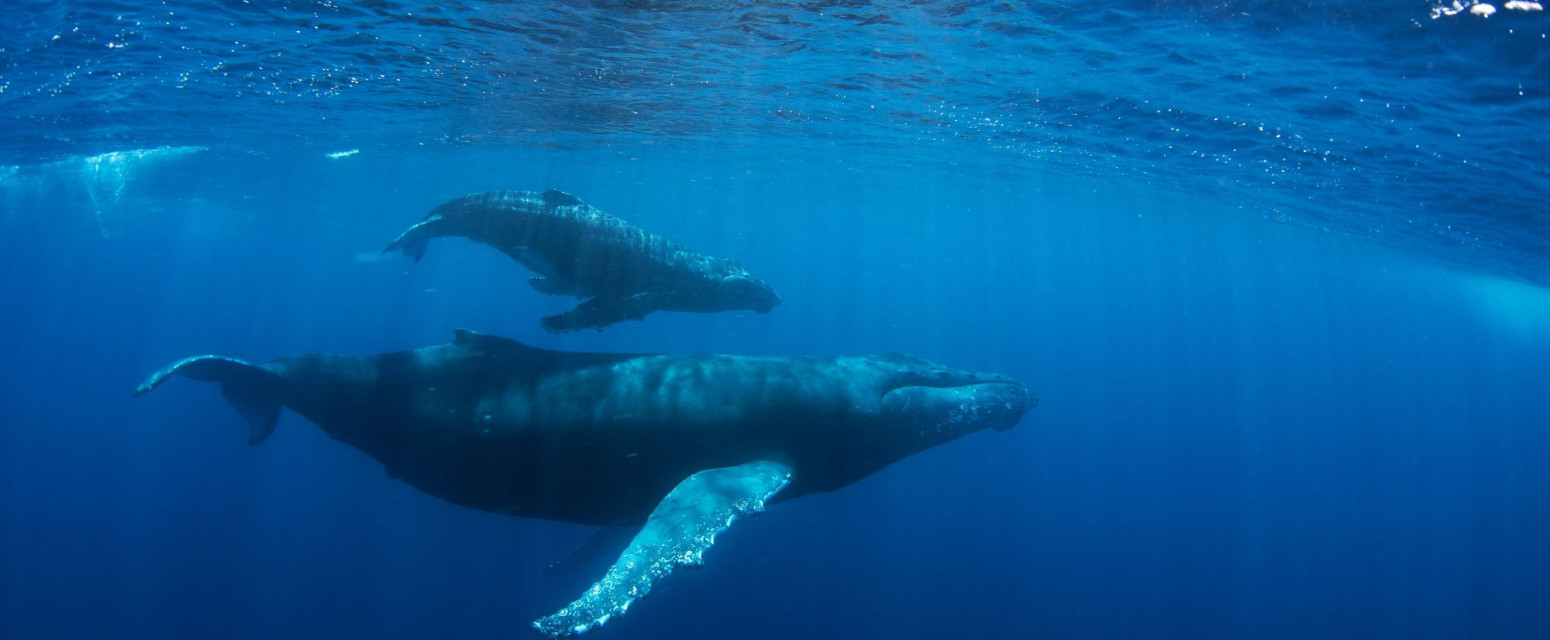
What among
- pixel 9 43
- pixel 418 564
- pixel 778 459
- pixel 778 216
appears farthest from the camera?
pixel 778 216

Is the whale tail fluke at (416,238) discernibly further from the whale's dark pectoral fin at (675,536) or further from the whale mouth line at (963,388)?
the whale mouth line at (963,388)

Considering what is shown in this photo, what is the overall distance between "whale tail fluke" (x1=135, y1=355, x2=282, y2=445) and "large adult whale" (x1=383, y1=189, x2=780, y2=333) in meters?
2.11

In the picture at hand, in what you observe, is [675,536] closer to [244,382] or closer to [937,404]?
[937,404]

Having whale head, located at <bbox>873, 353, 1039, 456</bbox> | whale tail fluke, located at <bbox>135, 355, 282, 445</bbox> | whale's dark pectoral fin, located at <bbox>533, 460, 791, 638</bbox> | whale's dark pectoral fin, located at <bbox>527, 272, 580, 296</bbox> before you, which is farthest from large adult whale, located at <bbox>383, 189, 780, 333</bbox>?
whale's dark pectoral fin, located at <bbox>533, 460, 791, 638</bbox>

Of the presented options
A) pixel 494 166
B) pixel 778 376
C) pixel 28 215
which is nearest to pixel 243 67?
pixel 778 376

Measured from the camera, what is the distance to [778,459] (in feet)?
22.8

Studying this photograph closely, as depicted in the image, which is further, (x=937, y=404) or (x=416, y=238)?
(x=416, y=238)

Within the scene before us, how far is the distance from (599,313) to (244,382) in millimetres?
3493

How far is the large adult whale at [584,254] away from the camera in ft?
29.2

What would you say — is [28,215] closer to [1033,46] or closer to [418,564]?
[418,564]

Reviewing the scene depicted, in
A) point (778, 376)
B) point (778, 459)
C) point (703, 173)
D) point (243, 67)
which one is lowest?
point (703, 173)

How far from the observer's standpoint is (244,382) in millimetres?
7191

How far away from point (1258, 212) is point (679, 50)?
102 feet

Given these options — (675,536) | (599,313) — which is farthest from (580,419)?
(599,313)
